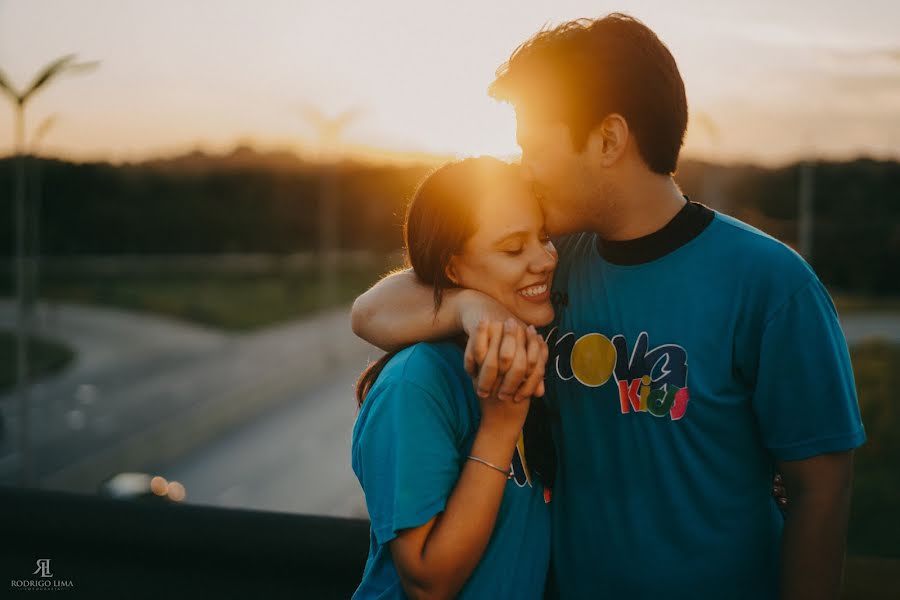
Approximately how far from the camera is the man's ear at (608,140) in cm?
239

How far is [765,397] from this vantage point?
2.24 m

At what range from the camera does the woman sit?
201 cm

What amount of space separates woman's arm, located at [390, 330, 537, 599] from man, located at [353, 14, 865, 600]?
244 mm

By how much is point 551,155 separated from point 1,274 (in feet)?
205

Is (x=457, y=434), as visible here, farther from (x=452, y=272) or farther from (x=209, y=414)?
(x=209, y=414)

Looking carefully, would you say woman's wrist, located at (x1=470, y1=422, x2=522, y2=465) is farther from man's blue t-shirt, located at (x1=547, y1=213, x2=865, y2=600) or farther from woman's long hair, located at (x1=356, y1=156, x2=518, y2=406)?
man's blue t-shirt, located at (x1=547, y1=213, x2=865, y2=600)

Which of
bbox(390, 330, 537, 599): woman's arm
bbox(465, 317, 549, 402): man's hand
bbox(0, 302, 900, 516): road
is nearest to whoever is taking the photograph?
bbox(465, 317, 549, 402): man's hand

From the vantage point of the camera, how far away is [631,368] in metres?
2.38

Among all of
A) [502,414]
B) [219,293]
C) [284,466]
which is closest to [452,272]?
[502,414]

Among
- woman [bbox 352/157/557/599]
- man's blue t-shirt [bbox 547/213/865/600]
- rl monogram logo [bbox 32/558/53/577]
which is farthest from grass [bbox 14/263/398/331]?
woman [bbox 352/157/557/599]

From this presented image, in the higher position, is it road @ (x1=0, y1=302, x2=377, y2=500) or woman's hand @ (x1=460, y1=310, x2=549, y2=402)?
woman's hand @ (x1=460, y1=310, x2=549, y2=402)

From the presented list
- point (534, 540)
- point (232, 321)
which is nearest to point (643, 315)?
point (534, 540)

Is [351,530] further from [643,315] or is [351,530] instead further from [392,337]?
[643,315]

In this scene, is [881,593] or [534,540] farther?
[881,593]
